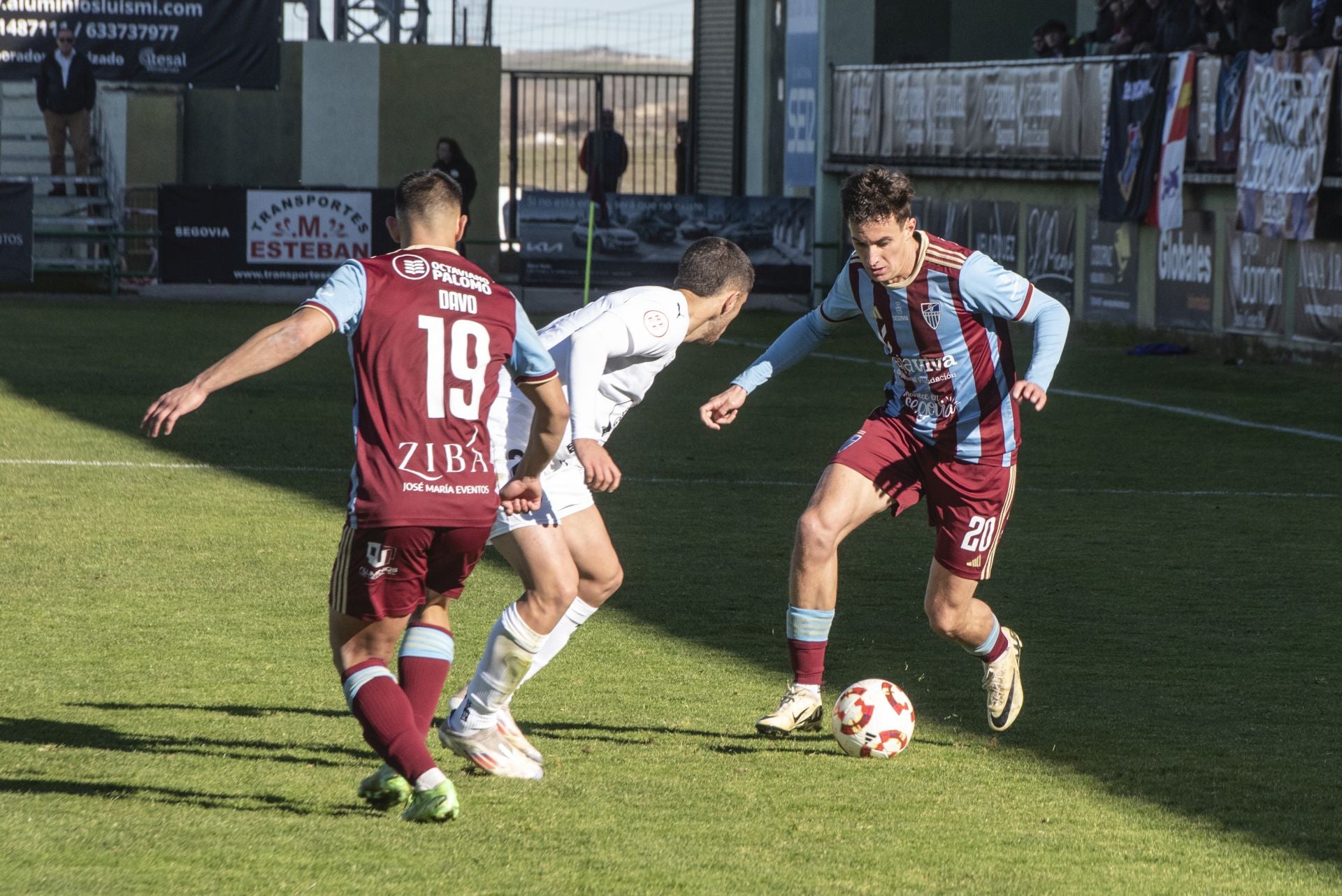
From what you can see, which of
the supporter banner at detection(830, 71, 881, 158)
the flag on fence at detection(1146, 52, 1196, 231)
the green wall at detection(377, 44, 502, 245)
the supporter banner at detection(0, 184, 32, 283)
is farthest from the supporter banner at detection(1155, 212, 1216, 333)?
the supporter banner at detection(0, 184, 32, 283)

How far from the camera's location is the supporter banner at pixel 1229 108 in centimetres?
1847

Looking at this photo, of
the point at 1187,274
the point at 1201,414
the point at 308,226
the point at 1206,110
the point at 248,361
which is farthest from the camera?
the point at 308,226

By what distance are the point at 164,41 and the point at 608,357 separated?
24572 millimetres

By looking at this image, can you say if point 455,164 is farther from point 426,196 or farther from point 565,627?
point 426,196

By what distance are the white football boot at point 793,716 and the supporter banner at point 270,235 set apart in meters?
18.0

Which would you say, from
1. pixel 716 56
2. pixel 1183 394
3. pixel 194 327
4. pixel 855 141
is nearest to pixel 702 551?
pixel 1183 394

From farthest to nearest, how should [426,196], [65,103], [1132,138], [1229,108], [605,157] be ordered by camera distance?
[605,157] < [65,103] < [1132,138] < [1229,108] < [426,196]

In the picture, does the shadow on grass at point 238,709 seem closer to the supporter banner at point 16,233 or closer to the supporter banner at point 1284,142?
the supporter banner at point 1284,142

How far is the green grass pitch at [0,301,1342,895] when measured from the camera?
454 cm

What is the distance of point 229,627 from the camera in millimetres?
7227

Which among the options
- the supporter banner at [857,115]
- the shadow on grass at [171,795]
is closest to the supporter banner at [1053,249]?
the supporter banner at [857,115]

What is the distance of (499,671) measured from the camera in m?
5.26

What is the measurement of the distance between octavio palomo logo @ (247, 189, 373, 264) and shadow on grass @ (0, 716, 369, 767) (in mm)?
17995

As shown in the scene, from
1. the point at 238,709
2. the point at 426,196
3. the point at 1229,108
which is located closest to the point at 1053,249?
the point at 1229,108
